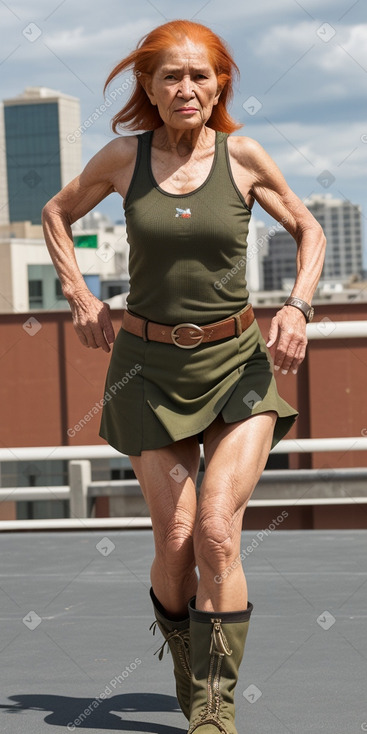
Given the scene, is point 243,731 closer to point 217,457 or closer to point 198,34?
point 217,457

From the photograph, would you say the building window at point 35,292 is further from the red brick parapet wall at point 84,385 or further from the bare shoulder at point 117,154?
the bare shoulder at point 117,154

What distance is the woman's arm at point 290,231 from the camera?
298 cm

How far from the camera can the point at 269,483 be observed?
652cm

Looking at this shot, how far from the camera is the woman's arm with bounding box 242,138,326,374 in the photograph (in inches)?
117

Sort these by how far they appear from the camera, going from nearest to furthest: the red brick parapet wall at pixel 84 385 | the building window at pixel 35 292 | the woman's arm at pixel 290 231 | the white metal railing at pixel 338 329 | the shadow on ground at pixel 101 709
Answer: the woman's arm at pixel 290 231 → the shadow on ground at pixel 101 709 → the white metal railing at pixel 338 329 → the red brick parapet wall at pixel 84 385 → the building window at pixel 35 292

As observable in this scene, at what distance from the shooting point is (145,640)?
13.9ft

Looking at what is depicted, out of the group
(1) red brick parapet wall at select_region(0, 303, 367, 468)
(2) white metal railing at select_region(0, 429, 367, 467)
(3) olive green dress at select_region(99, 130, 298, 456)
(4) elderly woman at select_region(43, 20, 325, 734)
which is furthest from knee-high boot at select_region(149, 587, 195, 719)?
(1) red brick parapet wall at select_region(0, 303, 367, 468)

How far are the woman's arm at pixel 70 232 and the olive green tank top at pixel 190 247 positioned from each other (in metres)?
0.15

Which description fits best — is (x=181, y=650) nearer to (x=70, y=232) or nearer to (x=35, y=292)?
(x=70, y=232)

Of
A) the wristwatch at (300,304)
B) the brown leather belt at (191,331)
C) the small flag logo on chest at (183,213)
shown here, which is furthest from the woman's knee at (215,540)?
the small flag logo on chest at (183,213)

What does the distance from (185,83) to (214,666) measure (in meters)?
1.43

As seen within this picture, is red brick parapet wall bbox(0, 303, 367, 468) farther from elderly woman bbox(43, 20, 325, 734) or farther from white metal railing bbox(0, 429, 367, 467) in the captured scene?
elderly woman bbox(43, 20, 325, 734)

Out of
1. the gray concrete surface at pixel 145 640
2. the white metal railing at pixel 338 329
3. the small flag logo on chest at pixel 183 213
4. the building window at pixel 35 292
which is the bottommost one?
the gray concrete surface at pixel 145 640

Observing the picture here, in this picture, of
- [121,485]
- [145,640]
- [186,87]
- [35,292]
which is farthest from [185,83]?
[35,292]
